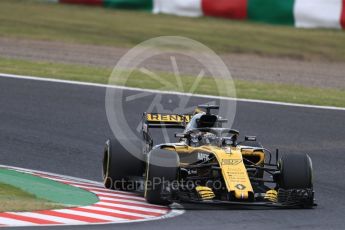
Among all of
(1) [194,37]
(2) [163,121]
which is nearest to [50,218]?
(2) [163,121]

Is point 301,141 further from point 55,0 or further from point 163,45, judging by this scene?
point 55,0

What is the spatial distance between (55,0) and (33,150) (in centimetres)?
1315

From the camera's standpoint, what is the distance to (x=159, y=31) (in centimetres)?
2423

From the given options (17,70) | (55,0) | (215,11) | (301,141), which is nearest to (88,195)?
(301,141)

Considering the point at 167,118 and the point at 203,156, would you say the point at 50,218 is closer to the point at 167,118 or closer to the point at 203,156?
the point at 203,156

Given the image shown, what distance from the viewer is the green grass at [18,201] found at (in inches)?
391

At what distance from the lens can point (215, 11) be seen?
2509 cm

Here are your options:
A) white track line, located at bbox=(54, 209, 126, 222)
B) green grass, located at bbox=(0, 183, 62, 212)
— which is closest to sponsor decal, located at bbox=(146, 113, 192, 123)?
green grass, located at bbox=(0, 183, 62, 212)

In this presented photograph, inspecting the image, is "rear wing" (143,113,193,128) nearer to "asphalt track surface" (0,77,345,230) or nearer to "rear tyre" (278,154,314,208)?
"asphalt track surface" (0,77,345,230)

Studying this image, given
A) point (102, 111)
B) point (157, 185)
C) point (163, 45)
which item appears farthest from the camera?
point (163, 45)

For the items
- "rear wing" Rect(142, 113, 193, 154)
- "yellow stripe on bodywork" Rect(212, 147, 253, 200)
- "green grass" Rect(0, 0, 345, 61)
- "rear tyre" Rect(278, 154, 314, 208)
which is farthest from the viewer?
"green grass" Rect(0, 0, 345, 61)

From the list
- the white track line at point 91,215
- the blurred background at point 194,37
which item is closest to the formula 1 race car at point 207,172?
the white track line at point 91,215

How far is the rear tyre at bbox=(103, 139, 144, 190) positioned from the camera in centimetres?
1178

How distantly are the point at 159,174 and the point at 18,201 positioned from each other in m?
1.48
